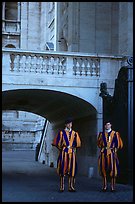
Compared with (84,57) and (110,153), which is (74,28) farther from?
(110,153)

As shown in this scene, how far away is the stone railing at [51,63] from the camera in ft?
50.2

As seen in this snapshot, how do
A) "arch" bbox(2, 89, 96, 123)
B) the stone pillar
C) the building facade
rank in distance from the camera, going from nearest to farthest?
the building facade < "arch" bbox(2, 89, 96, 123) < the stone pillar

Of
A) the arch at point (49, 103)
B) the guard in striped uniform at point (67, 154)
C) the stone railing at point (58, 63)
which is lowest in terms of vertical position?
the guard in striped uniform at point (67, 154)

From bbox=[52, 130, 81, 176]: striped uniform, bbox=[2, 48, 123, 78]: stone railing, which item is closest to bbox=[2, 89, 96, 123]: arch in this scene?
bbox=[2, 48, 123, 78]: stone railing

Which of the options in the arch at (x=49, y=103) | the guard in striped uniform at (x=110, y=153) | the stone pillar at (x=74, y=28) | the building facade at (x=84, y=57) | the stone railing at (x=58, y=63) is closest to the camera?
the guard in striped uniform at (x=110, y=153)

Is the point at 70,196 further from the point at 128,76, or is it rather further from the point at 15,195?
the point at 128,76

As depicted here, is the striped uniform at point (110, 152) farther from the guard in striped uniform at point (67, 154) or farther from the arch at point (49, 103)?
the arch at point (49, 103)

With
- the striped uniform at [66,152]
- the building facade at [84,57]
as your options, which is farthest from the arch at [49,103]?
the striped uniform at [66,152]

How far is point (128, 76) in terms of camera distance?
13406 mm

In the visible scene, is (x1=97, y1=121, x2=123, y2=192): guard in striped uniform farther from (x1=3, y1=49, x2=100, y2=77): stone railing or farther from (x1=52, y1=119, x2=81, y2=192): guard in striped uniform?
(x1=3, y1=49, x2=100, y2=77): stone railing

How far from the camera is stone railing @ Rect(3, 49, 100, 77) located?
15.3m

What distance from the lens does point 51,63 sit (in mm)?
15531

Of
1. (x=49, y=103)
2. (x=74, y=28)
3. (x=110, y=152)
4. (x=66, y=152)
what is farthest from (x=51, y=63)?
(x=74, y=28)

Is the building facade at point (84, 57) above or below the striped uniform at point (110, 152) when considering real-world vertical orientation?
above
